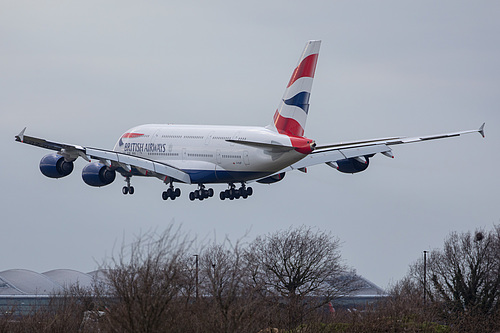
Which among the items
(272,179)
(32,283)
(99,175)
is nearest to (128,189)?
(99,175)

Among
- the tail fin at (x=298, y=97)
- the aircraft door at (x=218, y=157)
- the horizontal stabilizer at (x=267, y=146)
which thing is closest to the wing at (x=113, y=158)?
the aircraft door at (x=218, y=157)

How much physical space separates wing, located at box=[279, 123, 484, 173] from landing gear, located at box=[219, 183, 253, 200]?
3.92 metres

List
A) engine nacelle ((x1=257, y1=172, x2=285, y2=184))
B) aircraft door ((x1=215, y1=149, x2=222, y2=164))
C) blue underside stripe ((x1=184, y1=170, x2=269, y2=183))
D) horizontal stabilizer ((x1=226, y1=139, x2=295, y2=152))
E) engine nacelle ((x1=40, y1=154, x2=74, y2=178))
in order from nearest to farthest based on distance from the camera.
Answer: horizontal stabilizer ((x1=226, y1=139, x2=295, y2=152))
engine nacelle ((x1=40, y1=154, x2=74, y2=178))
blue underside stripe ((x1=184, y1=170, x2=269, y2=183))
aircraft door ((x1=215, y1=149, x2=222, y2=164))
engine nacelle ((x1=257, y1=172, x2=285, y2=184))

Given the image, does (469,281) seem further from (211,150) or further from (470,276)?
(211,150)

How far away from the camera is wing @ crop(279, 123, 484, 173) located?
7319 cm

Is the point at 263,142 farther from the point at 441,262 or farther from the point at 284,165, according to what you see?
the point at 441,262

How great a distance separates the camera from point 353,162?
7806 centimetres

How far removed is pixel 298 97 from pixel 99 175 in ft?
57.5

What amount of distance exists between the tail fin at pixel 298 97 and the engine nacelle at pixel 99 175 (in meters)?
14.3

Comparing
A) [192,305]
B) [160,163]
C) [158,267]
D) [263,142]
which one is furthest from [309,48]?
[158,267]

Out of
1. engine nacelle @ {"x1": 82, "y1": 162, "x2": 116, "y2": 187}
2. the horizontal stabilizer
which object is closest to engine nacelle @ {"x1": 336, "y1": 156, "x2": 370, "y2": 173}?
the horizontal stabilizer

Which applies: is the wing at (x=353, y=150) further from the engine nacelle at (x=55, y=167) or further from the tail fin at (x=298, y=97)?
the engine nacelle at (x=55, y=167)

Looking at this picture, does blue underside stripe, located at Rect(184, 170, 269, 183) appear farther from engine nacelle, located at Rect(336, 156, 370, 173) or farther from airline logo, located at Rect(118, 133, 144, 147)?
airline logo, located at Rect(118, 133, 144, 147)

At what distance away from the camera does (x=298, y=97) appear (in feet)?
257
